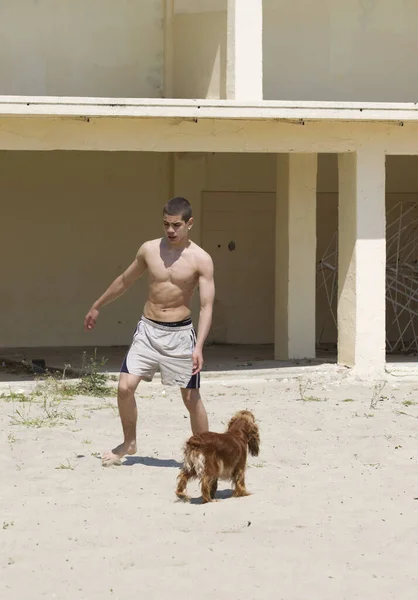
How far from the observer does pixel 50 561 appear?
5.46m

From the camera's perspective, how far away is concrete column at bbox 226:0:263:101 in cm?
1120

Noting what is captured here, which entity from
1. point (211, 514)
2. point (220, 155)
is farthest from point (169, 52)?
point (211, 514)

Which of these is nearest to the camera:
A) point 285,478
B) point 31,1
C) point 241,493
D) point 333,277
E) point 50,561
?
point 50,561

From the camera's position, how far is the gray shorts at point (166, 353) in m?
7.15

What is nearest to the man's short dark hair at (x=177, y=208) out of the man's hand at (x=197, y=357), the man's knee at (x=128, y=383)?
the man's hand at (x=197, y=357)

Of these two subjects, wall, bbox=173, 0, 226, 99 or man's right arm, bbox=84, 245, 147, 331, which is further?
wall, bbox=173, 0, 226, 99

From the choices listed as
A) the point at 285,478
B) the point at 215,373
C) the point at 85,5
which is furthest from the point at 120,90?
the point at 285,478

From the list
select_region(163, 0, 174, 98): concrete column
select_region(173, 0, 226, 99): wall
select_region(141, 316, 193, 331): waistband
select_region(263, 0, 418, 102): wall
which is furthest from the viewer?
select_region(163, 0, 174, 98): concrete column

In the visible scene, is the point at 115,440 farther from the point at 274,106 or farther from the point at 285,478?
the point at 274,106

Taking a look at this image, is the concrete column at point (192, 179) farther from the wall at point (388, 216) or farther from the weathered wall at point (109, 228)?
the wall at point (388, 216)

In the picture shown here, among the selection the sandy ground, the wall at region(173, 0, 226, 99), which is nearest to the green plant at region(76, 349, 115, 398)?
the sandy ground

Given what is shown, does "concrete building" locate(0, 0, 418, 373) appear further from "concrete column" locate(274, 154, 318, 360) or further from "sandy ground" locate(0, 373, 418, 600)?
"sandy ground" locate(0, 373, 418, 600)

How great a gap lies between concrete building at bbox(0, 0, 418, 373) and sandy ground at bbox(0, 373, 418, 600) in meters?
2.98

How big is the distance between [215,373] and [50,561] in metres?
6.80
